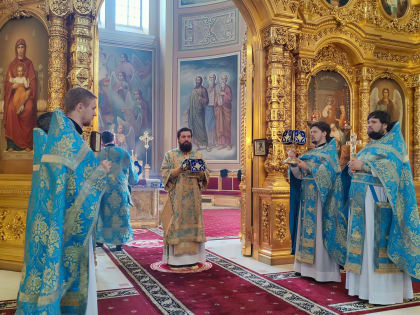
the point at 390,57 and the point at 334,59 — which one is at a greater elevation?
the point at 390,57

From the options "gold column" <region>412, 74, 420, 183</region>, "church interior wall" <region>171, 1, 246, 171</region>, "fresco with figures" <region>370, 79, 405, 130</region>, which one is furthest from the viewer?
"church interior wall" <region>171, 1, 246, 171</region>

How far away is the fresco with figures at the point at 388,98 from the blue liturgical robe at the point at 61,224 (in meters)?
6.13

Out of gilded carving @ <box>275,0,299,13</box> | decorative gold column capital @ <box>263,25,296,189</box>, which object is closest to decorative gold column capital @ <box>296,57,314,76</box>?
decorative gold column capital @ <box>263,25,296,189</box>

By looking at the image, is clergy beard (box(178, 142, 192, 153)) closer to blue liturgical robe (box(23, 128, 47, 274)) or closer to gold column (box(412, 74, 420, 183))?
blue liturgical robe (box(23, 128, 47, 274))

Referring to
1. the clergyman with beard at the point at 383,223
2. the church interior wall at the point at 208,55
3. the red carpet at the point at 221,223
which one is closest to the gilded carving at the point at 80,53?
the clergyman with beard at the point at 383,223

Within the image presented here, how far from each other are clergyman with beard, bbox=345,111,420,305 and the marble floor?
0.35 m

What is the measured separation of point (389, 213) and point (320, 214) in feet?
3.26

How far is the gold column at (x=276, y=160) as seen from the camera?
20.3ft

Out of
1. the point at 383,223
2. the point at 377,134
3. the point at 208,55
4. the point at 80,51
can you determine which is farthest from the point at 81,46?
the point at 208,55

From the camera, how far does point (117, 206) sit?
6.86 m

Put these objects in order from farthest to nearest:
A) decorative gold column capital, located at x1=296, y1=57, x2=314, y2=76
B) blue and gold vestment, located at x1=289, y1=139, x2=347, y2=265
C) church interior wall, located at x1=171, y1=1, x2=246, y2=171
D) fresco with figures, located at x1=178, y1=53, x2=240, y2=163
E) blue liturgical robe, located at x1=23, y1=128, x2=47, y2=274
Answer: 1. fresco with figures, located at x1=178, y1=53, x2=240, y2=163
2. church interior wall, located at x1=171, y1=1, x2=246, y2=171
3. decorative gold column capital, located at x1=296, y1=57, x2=314, y2=76
4. blue and gold vestment, located at x1=289, y1=139, x2=347, y2=265
5. blue liturgical robe, located at x1=23, y1=128, x2=47, y2=274

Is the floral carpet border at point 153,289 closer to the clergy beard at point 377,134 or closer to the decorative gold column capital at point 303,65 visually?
the clergy beard at point 377,134

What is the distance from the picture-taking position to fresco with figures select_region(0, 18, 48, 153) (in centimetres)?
593

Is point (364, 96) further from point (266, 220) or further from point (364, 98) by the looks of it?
point (266, 220)
